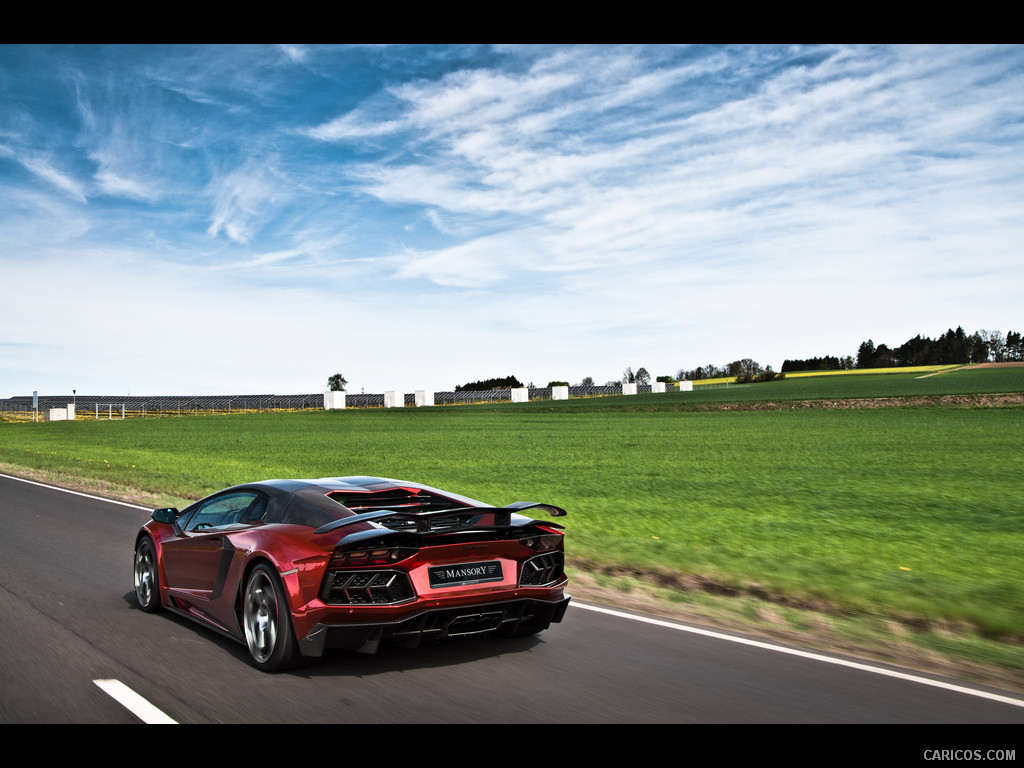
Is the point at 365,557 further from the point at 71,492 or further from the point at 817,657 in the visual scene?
the point at 71,492

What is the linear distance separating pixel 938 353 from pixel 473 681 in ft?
599

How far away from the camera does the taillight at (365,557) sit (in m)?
5.10

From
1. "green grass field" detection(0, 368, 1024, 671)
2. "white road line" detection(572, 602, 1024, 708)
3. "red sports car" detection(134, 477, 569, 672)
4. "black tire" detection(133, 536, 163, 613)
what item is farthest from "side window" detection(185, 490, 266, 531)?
"green grass field" detection(0, 368, 1024, 671)

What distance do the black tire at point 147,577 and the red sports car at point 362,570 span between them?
0.59 m

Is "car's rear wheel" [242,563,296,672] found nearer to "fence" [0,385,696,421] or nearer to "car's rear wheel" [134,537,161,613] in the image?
"car's rear wheel" [134,537,161,613]

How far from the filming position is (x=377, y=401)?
105875mm

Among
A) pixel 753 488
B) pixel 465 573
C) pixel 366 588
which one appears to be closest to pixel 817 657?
pixel 465 573

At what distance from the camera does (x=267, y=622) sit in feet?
17.9

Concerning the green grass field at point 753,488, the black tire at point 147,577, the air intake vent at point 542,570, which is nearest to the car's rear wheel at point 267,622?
the air intake vent at point 542,570

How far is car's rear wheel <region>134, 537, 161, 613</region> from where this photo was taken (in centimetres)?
711

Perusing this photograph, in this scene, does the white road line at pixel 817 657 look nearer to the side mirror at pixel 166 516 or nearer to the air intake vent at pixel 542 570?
the air intake vent at pixel 542 570

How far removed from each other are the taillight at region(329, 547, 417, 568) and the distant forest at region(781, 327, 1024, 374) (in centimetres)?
16358
